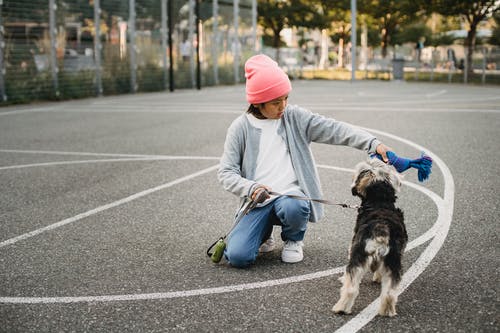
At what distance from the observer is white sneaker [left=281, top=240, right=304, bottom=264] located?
4891mm

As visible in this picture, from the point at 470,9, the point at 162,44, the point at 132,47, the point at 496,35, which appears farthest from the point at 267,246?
the point at 496,35

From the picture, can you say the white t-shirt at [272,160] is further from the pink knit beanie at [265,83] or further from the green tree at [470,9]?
the green tree at [470,9]

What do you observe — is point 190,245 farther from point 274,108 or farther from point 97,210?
point 97,210

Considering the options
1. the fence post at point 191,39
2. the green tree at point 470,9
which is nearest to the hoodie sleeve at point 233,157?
the fence post at point 191,39

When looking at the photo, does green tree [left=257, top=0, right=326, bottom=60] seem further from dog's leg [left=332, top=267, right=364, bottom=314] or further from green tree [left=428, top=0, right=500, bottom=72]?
dog's leg [left=332, top=267, right=364, bottom=314]

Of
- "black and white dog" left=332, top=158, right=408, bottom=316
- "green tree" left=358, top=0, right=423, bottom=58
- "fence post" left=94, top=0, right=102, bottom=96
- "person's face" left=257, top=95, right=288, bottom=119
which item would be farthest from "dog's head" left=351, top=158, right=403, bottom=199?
"green tree" left=358, top=0, right=423, bottom=58

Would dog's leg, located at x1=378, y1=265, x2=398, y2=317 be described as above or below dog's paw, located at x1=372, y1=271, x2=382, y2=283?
above

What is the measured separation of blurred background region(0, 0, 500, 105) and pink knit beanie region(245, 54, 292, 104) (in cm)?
1585

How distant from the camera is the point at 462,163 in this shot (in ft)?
29.7

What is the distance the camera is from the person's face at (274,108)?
4.78m

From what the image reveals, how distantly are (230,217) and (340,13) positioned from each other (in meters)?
46.2

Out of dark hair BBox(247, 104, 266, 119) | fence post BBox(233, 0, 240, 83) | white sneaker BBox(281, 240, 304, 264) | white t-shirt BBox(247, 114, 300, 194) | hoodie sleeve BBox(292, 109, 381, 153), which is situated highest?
fence post BBox(233, 0, 240, 83)

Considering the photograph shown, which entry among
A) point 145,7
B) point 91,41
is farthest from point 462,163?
point 145,7

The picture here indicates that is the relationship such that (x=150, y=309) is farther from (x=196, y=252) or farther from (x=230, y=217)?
(x=230, y=217)
